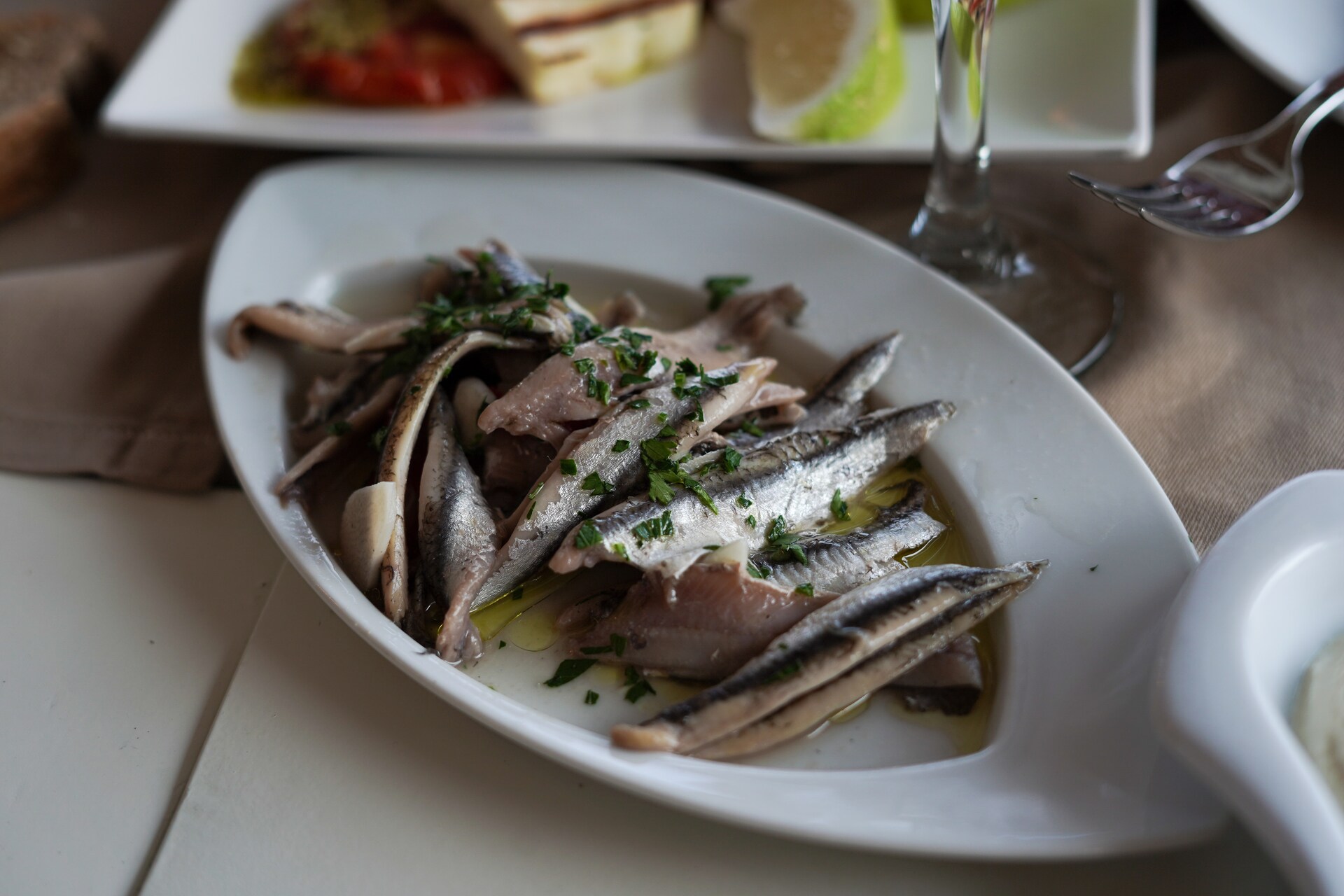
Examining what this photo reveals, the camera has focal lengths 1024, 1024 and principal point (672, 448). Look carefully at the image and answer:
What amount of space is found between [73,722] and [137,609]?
0.32 metres

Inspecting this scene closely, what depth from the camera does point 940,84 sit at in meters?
2.69

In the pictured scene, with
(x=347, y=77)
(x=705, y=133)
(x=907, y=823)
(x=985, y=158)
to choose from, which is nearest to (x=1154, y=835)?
(x=907, y=823)

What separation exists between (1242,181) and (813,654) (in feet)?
7.15

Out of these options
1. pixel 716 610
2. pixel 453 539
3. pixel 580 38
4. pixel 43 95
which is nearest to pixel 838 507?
pixel 716 610

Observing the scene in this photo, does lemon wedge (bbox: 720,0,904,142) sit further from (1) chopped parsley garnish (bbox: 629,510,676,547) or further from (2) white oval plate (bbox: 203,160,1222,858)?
(1) chopped parsley garnish (bbox: 629,510,676,547)

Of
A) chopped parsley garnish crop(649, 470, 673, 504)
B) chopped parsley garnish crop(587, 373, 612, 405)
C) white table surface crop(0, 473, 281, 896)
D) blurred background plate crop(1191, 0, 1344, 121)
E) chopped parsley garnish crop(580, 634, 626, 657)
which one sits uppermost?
blurred background plate crop(1191, 0, 1344, 121)

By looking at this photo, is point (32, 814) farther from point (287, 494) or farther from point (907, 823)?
point (907, 823)

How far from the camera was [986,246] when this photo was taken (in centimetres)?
302

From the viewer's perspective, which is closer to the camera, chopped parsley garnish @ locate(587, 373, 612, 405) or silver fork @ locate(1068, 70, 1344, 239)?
chopped parsley garnish @ locate(587, 373, 612, 405)

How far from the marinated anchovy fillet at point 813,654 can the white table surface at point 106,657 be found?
1.02 meters

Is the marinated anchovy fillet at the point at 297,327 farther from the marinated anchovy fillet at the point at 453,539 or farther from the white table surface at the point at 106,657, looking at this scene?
the marinated anchovy fillet at the point at 453,539

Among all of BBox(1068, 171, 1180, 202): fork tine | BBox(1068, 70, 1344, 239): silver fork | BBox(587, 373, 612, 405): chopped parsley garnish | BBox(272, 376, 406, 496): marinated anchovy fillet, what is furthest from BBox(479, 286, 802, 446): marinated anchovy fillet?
BBox(1068, 70, 1344, 239): silver fork

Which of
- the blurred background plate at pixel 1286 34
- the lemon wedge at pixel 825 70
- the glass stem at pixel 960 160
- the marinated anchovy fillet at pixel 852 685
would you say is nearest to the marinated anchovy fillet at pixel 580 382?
the marinated anchovy fillet at pixel 852 685

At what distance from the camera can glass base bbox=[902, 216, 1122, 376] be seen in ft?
9.35
